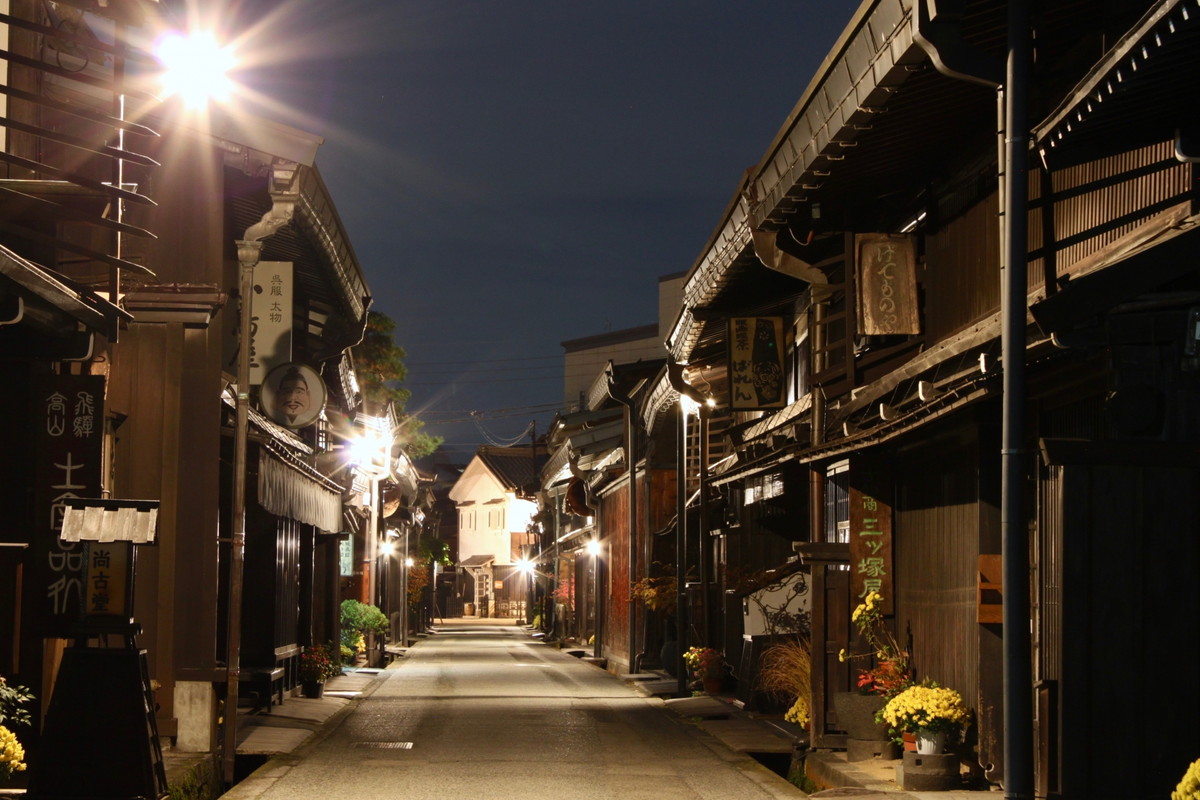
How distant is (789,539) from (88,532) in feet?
56.4

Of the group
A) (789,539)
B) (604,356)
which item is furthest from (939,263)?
(604,356)

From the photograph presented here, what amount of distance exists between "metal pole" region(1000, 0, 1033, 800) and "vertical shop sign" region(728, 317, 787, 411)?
1419 centimetres

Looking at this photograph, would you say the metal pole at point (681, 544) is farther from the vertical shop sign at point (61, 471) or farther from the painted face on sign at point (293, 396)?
the vertical shop sign at point (61, 471)

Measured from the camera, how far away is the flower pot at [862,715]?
637 inches

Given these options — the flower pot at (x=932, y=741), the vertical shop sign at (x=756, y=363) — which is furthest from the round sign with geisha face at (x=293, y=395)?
the flower pot at (x=932, y=741)

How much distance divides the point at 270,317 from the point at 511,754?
7.80 m

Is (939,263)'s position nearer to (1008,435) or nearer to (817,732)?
(817,732)

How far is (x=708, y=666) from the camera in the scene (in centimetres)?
2855

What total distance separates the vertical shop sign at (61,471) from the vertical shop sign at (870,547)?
8.80 meters

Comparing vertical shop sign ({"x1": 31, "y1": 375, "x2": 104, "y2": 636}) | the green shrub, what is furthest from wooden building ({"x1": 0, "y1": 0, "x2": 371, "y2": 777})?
the green shrub

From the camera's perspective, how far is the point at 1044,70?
42.3ft

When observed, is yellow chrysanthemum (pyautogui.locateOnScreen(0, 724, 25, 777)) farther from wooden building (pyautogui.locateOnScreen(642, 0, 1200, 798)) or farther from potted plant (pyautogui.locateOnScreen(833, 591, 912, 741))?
potted plant (pyautogui.locateOnScreen(833, 591, 912, 741))

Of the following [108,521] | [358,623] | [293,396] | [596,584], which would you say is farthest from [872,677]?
[596,584]

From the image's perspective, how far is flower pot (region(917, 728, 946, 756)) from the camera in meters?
14.2
